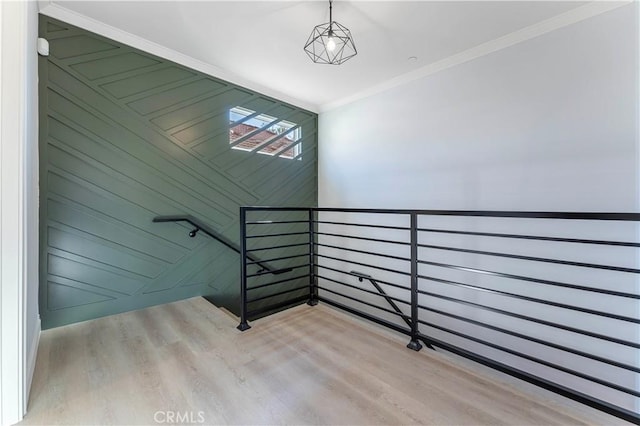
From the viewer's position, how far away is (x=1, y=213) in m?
1.18

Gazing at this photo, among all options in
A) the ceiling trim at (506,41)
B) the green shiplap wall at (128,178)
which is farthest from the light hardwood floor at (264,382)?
the ceiling trim at (506,41)

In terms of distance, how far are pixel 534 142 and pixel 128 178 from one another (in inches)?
150

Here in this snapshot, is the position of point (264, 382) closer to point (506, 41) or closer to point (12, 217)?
point (12, 217)

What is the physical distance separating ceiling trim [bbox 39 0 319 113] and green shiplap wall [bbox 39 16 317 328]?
57mm

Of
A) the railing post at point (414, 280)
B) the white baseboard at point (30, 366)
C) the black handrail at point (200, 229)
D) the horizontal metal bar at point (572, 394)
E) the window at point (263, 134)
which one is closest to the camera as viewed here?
the horizontal metal bar at point (572, 394)

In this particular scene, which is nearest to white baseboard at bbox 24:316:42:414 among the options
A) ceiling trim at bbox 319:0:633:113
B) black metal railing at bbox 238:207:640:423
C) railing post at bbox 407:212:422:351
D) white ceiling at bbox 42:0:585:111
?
black metal railing at bbox 238:207:640:423

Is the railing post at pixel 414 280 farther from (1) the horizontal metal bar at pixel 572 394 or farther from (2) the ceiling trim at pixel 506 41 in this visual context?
(2) the ceiling trim at pixel 506 41

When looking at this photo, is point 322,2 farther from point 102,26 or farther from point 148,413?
point 148,413

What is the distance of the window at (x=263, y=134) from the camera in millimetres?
3273

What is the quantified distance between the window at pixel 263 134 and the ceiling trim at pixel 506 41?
4.02 feet

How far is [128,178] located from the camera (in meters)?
2.46

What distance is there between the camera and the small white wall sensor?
1.98m

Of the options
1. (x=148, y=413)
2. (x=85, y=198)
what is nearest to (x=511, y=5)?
(x=148, y=413)

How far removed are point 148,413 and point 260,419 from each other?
0.56 meters
